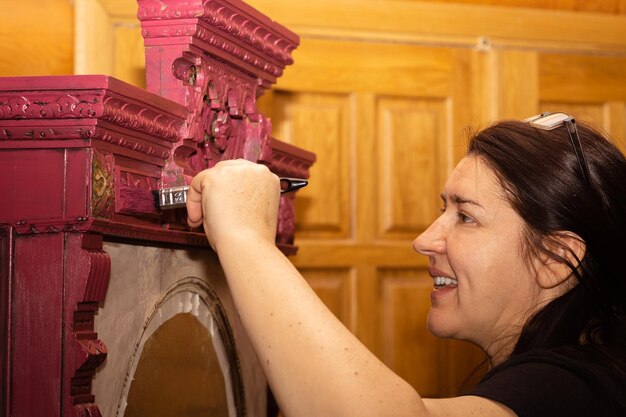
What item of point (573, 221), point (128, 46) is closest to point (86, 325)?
point (573, 221)

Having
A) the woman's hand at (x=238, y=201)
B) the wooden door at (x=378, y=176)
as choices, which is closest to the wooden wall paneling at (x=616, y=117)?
the wooden door at (x=378, y=176)

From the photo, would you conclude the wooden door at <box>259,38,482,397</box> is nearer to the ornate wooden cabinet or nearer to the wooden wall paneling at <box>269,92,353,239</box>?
the wooden wall paneling at <box>269,92,353,239</box>

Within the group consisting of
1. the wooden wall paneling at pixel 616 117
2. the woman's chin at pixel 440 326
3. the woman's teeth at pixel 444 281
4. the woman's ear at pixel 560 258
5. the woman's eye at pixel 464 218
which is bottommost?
the woman's chin at pixel 440 326

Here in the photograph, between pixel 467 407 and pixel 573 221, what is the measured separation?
0.40m

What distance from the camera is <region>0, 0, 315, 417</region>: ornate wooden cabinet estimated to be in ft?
3.43

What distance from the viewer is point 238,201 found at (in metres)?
1.04

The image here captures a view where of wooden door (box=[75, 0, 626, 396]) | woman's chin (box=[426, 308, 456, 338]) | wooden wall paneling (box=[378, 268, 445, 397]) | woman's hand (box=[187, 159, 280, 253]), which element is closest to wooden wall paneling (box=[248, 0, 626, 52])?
wooden door (box=[75, 0, 626, 396])

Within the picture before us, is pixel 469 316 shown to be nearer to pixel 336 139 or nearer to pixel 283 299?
pixel 283 299

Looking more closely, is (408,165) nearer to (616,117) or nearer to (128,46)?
(616,117)

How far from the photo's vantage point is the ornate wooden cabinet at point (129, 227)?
41.2 inches

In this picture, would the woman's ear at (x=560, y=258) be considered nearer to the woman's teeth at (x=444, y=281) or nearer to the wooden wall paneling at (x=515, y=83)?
the woman's teeth at (x=444, y=281)

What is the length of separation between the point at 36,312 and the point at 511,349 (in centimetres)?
64

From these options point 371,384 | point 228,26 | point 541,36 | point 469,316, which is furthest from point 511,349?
point 541,36

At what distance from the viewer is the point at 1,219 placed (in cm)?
106
